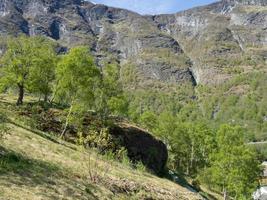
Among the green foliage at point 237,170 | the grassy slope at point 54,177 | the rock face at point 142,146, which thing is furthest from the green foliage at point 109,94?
the grassy slope at point 54,177

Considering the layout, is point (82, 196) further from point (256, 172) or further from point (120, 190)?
point (256, 172)

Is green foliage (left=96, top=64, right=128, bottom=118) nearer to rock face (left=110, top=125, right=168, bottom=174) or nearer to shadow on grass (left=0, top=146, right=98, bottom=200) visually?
rock face (left=110, top=125, right=168, bottom=174)

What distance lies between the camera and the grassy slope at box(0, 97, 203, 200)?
61.7 feet

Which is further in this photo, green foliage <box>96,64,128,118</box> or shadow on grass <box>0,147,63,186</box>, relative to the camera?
green foliage <box>96,64,128,118</box>

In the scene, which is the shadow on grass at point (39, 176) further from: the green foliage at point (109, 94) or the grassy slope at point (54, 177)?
the green foliage at point (109, 94)

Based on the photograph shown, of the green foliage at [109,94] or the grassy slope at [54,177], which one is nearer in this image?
the grassy slope at [54,177]

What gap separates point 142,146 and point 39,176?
30213 mm

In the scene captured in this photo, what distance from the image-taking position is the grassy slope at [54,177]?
61.7ft

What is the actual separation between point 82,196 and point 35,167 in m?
3.42

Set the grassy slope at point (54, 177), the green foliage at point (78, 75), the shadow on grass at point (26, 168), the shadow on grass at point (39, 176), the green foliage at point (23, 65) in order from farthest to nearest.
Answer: the green foliage at point (23, 65) → the green foliage at point (78, 75) → the shadow on grass at point (26, 168) → the shadow on grass at point (39, 176) → the grassy slope at point (54, 177)

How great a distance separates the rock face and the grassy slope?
17.8 meters

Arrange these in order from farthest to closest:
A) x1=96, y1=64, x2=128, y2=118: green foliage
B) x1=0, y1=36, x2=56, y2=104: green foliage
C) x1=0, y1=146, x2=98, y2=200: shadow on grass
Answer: x1=96, y1=64, x2=128, y2=118: green foliage < x1=0, y1=36, x2=56, y2=104: green foliage < x1=0, y1=146, x2=98, y2=200: shadow on grass

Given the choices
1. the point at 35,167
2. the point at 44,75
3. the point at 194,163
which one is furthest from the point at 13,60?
the point at 194,163

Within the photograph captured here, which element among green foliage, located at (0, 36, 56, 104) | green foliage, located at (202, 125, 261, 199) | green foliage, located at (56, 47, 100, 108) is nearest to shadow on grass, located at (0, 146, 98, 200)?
green foliage, located at (56, 47, 100, 108)
